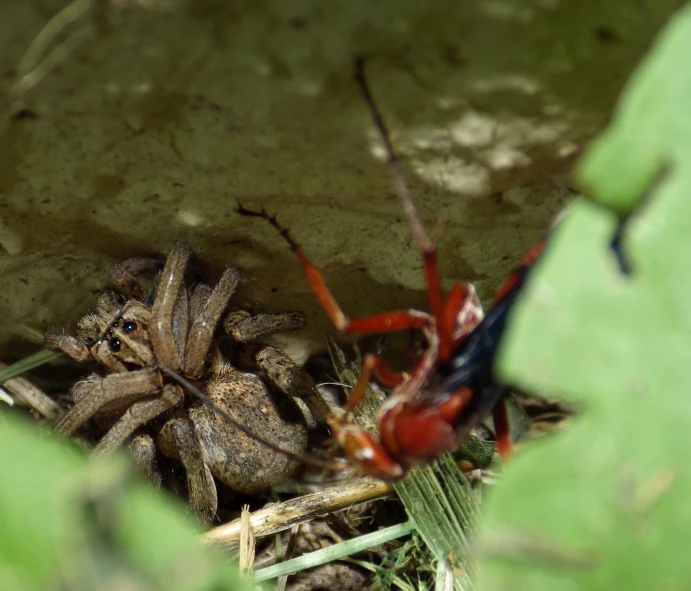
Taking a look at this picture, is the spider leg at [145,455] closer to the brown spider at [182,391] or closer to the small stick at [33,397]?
the brown spider at [182,391]

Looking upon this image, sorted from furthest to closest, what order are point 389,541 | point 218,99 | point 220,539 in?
→ point 389,541 → point 220,539 → point 218,99

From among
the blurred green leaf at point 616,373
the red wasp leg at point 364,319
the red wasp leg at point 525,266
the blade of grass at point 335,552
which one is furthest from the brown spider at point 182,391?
the blurred green leaf at point 616,373

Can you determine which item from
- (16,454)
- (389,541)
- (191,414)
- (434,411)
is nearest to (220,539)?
(191,414)

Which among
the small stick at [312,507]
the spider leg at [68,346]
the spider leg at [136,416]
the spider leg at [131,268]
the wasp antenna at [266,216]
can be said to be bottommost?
the small stick at [312,507]

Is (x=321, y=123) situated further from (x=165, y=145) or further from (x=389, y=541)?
(x=389, y=541)

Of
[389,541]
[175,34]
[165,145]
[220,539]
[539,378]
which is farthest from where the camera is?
[389,541]

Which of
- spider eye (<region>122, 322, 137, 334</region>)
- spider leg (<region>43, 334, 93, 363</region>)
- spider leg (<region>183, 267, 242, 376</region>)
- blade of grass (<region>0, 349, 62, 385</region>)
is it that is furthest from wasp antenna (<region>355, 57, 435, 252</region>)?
blade of grass (<region>0, 349, 62, 385</region>)

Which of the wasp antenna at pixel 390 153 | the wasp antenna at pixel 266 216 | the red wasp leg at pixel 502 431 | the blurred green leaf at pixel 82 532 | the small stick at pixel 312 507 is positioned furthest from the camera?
the small stick at pixel 312 507

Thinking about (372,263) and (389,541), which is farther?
(389,541)
